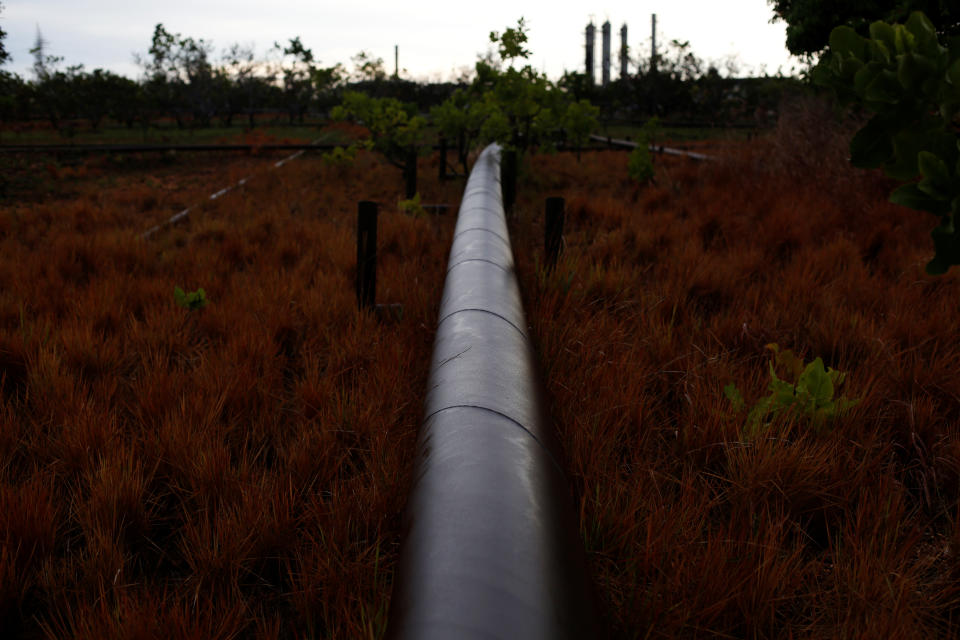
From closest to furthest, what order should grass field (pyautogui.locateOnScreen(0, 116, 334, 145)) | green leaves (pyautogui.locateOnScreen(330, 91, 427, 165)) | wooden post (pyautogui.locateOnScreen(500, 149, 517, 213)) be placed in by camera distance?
wooden post (pyautogui.locateOnScreen(500, 149, 517, 213)) < green leaves (pyautogui.locateOnScreen(330, 91, 427, 165)) < grass field (pyautogui.locateOnScreen(0, 116, 334, 145))

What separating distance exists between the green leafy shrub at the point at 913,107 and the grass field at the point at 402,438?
761mm

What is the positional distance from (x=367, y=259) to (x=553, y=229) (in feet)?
3.90

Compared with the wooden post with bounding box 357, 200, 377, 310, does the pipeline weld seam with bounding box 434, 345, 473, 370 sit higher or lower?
lower

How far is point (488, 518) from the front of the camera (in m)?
1.02

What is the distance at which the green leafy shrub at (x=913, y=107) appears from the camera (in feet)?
3.43

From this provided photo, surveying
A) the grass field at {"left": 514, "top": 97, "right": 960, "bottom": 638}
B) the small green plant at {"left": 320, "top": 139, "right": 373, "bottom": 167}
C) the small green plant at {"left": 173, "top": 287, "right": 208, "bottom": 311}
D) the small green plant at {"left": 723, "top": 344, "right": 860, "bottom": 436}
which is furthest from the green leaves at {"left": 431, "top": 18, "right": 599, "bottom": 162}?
the small green plant at {"left": 723, "top": 344, "right": 860, "bottom": 436}

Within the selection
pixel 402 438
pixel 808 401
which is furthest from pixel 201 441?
pixel 808 401

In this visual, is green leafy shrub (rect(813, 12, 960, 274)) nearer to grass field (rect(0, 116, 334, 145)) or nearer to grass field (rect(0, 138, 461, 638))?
grass field (rect(0, 138, 461, 638))

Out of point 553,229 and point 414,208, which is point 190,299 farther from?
point 414,208

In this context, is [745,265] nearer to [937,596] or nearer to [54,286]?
[937,596]

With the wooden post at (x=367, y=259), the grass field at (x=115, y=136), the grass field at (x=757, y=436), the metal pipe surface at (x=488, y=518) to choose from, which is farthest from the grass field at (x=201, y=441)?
the grass field at (x=115, y=136)

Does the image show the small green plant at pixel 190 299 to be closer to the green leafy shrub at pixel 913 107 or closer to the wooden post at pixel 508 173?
the green leafy shrub at pixel 913 107

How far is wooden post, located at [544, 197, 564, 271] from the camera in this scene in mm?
3490

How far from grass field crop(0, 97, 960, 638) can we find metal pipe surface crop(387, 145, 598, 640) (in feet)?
0.76
